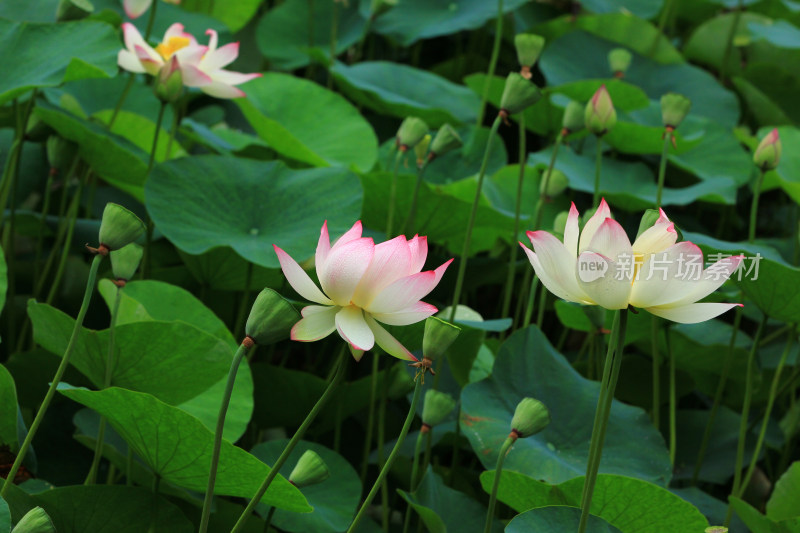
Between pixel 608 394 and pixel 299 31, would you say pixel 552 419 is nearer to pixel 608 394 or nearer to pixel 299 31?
pixel 608 394

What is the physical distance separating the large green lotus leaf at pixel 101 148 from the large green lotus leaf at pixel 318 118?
0.30 m

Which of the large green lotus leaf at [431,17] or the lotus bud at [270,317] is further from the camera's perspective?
the large green lotus leaf at [431,17]

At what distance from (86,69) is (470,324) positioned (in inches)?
21.8

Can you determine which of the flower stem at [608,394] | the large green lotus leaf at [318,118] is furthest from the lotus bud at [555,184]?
the flower stem at [608,394]

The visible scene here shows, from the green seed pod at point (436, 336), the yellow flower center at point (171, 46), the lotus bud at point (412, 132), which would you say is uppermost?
the yellow flower center at point (171, 46)

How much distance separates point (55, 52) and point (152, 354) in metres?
0.49

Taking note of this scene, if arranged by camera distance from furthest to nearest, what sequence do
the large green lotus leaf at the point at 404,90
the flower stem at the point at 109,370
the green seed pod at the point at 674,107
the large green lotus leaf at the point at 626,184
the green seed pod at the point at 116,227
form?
the large green lotus leaf at the point at 404,90
the large green lotus leaf at the point at 626,184
the green seed pod at the point at 674,107
the flower stem at the point at 109,370
the green seed pod at the point at 116,227

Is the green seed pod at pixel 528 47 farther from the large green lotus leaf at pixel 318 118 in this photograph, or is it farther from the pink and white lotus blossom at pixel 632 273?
the pink and white lotus blossom at pixel 632 273

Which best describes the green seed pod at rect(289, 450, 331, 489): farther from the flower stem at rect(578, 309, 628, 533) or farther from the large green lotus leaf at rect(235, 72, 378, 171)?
the large green lotus leaf at rect(235, 72, 378, 171)

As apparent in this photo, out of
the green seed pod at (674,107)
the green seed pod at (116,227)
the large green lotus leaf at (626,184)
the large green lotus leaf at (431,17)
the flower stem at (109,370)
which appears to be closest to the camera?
the green seed pod at (116,227)

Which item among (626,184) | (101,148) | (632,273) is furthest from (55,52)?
(626,184)

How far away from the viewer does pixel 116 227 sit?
0.59 meters

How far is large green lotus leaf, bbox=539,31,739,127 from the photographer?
64.2 inches

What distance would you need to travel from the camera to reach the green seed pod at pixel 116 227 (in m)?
0.59
